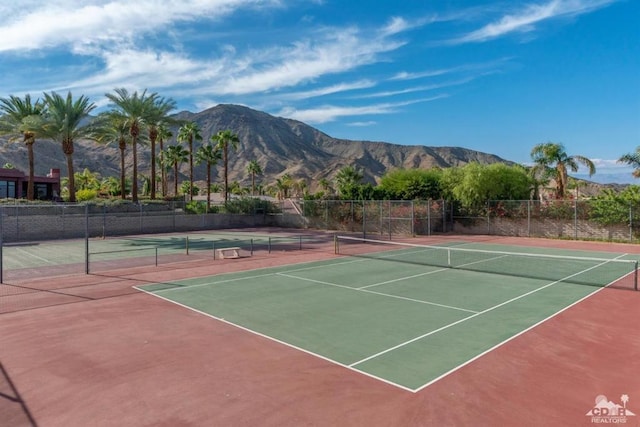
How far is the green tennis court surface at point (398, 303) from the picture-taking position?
934cm

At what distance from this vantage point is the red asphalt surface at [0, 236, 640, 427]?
667 centimetres

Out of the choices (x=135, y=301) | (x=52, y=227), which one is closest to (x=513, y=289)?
(x=135, y=301)

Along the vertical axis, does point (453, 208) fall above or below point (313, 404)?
above

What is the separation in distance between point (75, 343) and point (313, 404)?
247 inches

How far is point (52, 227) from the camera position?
37625 mm

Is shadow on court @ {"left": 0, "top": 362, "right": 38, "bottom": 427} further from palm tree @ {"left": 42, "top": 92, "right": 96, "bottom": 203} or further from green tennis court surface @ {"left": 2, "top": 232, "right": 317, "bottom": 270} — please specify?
palm tree @ {"left": 42, "top": 92, "right": 96, "bottom": 203}

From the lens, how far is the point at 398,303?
13.6 m

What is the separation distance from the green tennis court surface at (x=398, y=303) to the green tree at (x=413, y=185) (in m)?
20.3

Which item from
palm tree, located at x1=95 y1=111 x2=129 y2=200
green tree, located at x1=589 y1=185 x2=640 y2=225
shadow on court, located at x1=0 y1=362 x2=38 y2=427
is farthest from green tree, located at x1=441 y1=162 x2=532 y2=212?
shadow on court, located at x1=0 y1=362 x2=38 y2=427

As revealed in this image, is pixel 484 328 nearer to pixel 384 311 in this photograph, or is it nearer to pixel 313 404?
pixel 384 311

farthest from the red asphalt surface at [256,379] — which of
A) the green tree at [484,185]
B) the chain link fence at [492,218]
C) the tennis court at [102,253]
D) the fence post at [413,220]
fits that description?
the green tree at [484,185]
